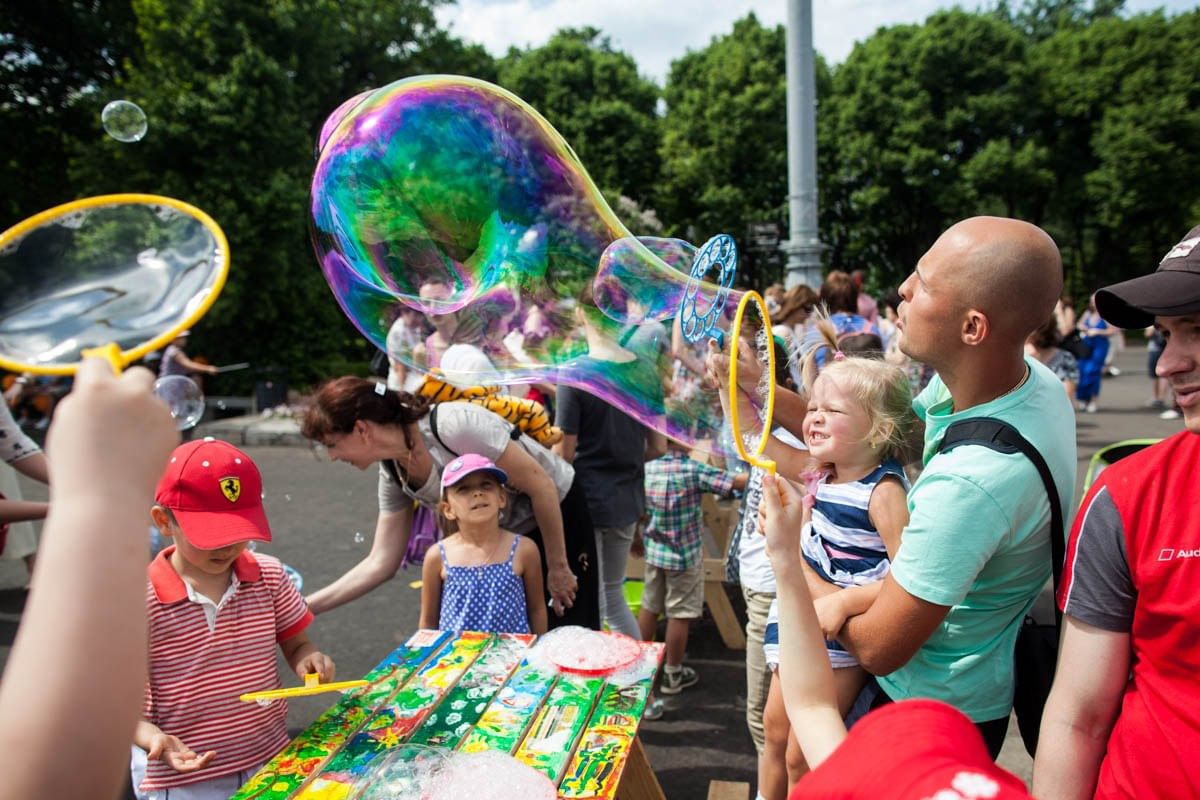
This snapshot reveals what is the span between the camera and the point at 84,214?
143cm

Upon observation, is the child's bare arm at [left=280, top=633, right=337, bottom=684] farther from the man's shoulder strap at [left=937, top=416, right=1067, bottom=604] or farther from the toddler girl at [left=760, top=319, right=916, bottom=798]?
the man's shoulder strap at [left=937, top=416, right=1067, bottom=604]

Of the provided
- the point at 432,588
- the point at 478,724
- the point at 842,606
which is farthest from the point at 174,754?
the point at 842,606

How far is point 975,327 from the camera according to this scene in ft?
5.50

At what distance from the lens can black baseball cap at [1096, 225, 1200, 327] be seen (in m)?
1.32

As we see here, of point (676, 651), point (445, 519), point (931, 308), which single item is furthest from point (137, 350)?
point (676, 651)

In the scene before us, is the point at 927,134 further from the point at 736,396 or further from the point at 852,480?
the point at 736,396

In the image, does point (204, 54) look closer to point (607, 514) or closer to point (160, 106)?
point (160, 106)

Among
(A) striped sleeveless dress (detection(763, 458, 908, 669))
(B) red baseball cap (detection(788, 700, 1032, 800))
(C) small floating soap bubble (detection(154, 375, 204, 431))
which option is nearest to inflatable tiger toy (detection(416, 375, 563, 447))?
(A) striped sleeveless dress (detection(763, 458, 908, 669))

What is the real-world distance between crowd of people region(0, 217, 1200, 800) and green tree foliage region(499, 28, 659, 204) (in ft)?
87.1

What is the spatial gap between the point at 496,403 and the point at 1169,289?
7.73 feet

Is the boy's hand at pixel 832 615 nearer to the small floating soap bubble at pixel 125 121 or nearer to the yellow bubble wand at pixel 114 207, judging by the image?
the yellow bubble wand at pixel 114 207

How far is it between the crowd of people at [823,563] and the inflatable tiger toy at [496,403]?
270mm

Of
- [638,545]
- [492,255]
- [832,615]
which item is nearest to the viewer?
[832,615]

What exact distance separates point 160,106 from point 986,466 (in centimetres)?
1772
